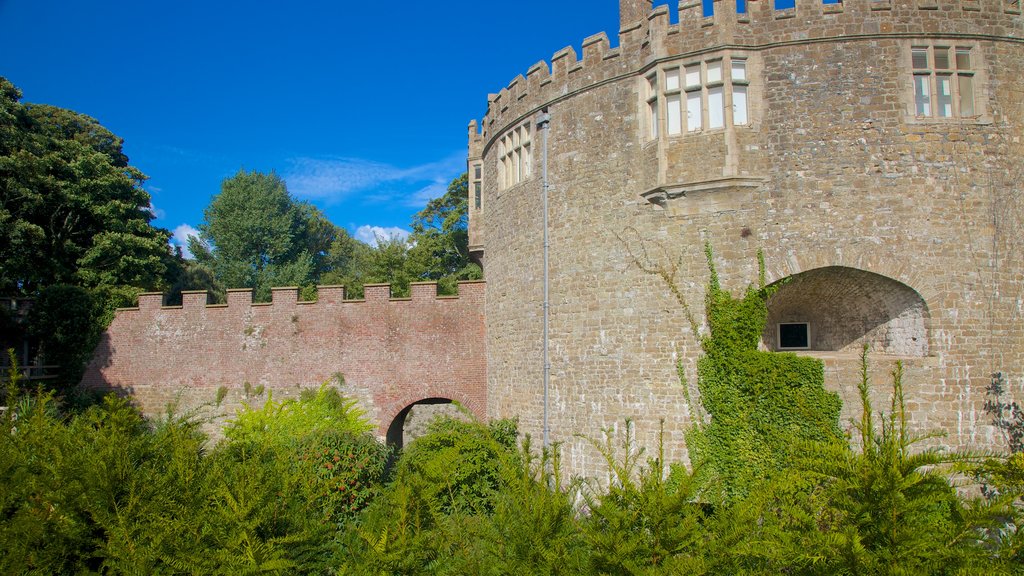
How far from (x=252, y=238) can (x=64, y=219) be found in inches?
721

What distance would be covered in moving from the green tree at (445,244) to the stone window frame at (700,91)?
63.4 feet

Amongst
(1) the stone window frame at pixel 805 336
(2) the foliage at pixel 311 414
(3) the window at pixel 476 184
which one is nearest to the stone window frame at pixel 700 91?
(1) the stone window frame at pixel 805 336

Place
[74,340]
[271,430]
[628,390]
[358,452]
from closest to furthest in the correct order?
[628,390] < [358,452] < [271,430] < [74,340]

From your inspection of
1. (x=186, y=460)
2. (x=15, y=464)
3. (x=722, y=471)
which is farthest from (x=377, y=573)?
(x=722, y=471)

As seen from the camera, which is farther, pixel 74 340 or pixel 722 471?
pixel 74 340

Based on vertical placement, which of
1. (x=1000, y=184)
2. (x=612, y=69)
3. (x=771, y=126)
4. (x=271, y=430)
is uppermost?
(x=612, y=69)

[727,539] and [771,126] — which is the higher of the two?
[771,126]

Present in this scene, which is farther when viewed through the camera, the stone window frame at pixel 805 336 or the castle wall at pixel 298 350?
the castle wall at pixel 298 350

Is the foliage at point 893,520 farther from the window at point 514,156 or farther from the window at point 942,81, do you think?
the window at point 514,156

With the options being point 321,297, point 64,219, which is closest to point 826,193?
point 321,297

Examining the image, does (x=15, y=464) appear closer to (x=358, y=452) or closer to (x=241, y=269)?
(x=358, y=452)

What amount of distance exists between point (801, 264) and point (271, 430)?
14.1 metres

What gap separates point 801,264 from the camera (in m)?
11.3

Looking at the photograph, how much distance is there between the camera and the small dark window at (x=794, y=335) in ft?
43.8
